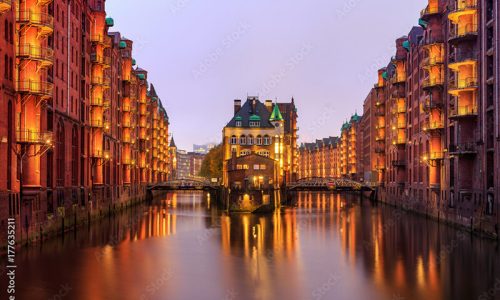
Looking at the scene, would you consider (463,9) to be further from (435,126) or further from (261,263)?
(261,263)

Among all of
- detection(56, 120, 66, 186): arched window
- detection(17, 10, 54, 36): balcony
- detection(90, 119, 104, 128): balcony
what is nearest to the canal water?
detection(56, 120, 66, 186): arched window

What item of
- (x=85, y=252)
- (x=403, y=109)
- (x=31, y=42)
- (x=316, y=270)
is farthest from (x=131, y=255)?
(x=403, y=109)

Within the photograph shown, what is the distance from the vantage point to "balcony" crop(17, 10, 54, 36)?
49.2m

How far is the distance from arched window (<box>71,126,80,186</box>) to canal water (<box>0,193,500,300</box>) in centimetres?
581

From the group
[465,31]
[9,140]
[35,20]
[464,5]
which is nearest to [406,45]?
[464,5]

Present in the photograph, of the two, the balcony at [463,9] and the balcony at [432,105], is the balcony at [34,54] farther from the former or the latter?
the balcony at [432,105]

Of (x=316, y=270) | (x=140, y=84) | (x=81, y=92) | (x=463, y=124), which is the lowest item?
(x=316, y=270)

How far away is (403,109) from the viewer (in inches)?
4038

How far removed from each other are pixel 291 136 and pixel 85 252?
14218cm

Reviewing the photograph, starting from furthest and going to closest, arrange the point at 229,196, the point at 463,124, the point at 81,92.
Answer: the point at 229,196 → the point at 81,92 → the point at 463,124

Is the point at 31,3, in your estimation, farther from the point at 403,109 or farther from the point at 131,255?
the point at 403,109

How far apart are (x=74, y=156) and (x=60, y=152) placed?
678cm

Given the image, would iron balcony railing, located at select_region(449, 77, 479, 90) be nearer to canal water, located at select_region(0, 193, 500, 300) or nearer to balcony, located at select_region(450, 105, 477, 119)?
balcony, located at select_region(450, 105, 477, 119)

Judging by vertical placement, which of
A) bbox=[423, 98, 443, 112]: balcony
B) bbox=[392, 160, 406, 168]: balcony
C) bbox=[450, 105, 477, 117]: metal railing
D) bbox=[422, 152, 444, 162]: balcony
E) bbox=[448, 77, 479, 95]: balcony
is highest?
bbox=[448, 77, 479, 95]: balcony
